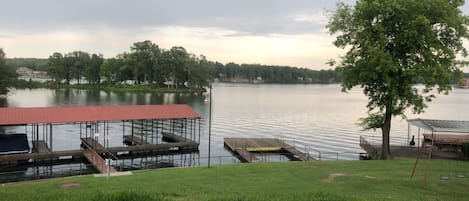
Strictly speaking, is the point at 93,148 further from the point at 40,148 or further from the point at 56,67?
the point at 56,67

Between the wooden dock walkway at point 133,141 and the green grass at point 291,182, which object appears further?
the wooden dock walkway at point 133,141

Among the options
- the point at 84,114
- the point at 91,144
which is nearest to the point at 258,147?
the point at 91,144

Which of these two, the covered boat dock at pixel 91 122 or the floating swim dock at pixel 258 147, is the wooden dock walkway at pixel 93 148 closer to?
the covered boat dock at pixel 91 122

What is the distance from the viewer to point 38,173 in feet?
109

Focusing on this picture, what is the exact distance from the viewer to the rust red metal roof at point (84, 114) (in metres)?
35.7

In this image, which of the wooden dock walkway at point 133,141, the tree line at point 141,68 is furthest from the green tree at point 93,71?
the wooden dock walkway at point 133,141

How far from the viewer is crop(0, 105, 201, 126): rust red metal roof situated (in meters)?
35.7

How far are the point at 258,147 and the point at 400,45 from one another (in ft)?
57.0

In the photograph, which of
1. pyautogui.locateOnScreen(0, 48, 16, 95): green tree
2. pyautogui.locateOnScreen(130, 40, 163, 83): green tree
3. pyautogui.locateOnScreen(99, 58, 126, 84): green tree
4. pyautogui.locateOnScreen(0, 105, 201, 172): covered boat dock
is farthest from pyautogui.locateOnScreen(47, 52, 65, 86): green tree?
pyautogui.locateOnScreen(0, 105, 201, 172): covered boat dock

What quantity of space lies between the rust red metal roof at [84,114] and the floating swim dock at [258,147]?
5.14m

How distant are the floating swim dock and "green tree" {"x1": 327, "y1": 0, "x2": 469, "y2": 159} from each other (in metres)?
10.1

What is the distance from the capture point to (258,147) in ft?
144

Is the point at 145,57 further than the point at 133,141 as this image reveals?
Yes

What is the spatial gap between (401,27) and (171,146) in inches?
913
